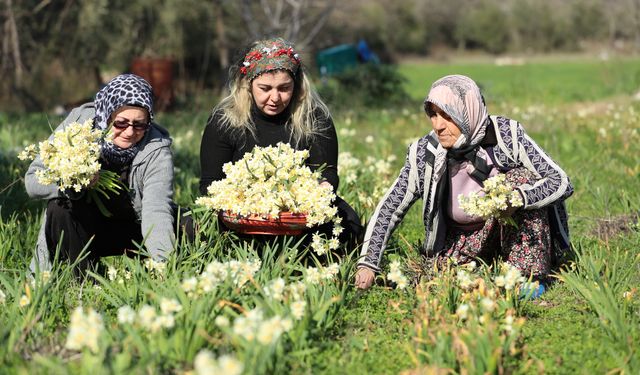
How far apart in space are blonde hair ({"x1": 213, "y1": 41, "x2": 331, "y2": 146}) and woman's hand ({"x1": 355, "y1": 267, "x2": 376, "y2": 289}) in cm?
86

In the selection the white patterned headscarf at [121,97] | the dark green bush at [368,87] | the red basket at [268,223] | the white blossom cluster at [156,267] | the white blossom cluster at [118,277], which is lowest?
the dark green bush at [368,87]

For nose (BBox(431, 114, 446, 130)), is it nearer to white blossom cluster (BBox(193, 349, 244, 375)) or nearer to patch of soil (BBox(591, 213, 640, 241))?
patch of soil (BBox(591, 213, 640, 241))

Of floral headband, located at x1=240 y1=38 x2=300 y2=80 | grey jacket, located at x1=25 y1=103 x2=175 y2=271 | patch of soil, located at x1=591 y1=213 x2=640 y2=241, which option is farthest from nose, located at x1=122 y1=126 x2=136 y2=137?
patch of soil, located at x1=591 y1=213 x2=640 y2=241

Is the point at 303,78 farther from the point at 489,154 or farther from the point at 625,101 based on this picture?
the point at 625,101

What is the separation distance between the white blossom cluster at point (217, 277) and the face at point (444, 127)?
1.05 m

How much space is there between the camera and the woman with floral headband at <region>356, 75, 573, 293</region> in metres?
3.56

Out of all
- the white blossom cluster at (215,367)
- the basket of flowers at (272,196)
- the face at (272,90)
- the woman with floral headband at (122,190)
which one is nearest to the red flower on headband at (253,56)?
the face at (272,90)

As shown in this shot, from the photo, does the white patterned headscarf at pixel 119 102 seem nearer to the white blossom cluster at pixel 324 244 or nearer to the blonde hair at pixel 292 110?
the blonde hair at pixel 292 110

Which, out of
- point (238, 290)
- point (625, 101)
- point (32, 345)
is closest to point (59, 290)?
point (32, 345)

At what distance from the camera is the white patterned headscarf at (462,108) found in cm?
351

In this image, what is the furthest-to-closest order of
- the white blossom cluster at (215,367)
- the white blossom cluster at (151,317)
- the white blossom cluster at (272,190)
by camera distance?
the white blossom cluster at (272,190) < the white blossom cluster at (151,317) < the white blossom cluster at (215,367)

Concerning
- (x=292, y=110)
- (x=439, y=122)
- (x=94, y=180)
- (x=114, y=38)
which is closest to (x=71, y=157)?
(x=94, y=180)

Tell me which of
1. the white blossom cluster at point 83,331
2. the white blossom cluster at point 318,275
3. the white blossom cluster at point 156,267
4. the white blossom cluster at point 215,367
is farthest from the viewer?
the white blossom cluster at point 156,267

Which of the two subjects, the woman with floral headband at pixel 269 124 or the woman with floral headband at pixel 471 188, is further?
the woman with floral headband at pixel 269 124
